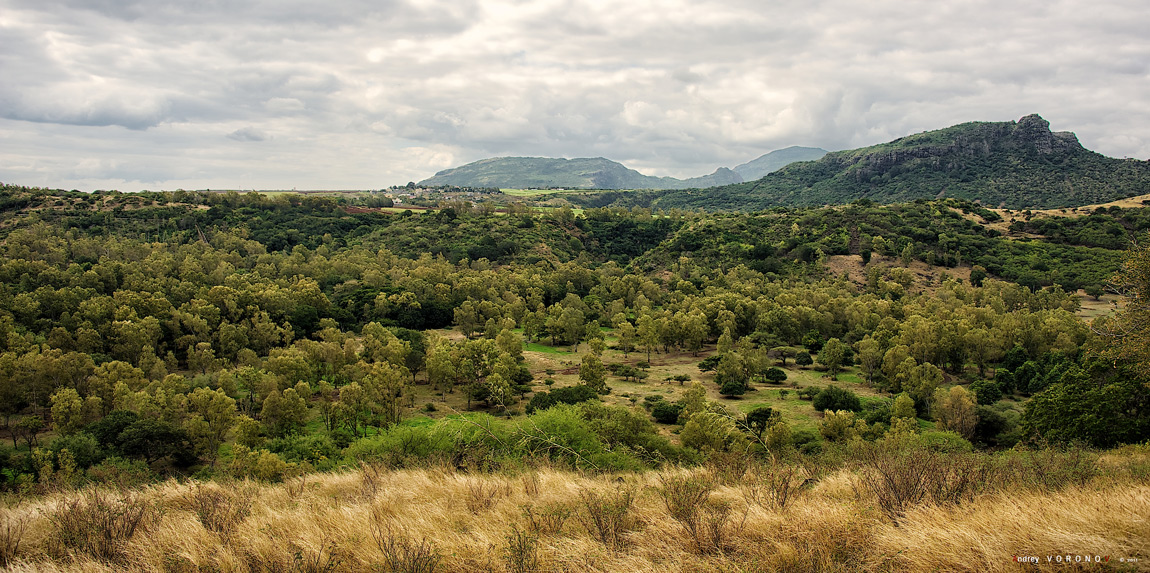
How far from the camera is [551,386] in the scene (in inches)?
1865

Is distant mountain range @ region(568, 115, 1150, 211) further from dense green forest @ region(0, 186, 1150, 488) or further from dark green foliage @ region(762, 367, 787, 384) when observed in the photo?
dark green foliage @ region(762, 367, 787, 384)

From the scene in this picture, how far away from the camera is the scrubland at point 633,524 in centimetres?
686

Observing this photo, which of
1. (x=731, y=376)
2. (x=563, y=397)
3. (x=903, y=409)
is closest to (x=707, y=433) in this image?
(x=563, y=397)

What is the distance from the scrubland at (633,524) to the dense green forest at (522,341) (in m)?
4.18

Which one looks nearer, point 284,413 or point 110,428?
point 110,428

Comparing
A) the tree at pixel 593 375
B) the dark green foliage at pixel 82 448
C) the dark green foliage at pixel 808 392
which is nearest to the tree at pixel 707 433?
the tree at pixel 593 375

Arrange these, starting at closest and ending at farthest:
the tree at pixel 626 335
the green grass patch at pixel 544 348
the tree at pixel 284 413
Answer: the tree at pixel 284 413
the tree at pixel 626 335
the green grass patch at pixel 544 348

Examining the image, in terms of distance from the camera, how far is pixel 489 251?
112 meters

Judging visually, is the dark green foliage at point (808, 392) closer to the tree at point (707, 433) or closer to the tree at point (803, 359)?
the tree at point (803, 359)

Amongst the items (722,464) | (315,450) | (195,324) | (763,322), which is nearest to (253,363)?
(195,324)

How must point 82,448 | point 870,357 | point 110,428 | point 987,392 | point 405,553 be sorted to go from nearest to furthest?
1. point 405,553
2. point 82,448
3. point 110,428
4. point 987,392
5. point 870,357

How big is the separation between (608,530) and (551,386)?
1565 inches

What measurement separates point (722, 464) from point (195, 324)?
2172 inches

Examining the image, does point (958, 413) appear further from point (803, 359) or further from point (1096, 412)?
point (803, 359)
